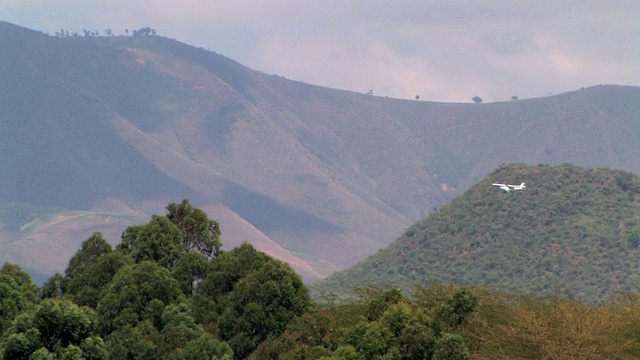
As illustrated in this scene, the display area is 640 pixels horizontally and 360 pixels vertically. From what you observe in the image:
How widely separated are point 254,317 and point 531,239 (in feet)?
301

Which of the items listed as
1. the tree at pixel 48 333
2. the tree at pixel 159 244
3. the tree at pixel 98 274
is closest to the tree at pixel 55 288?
the tree at pixel 98 274

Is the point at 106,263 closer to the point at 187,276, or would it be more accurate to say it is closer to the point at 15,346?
the point at 187,276

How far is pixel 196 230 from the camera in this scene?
63.7m

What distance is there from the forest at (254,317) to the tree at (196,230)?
5.06 feet

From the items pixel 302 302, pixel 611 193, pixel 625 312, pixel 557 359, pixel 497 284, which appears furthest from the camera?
pixel 611 193

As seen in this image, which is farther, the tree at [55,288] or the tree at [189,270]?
the tree at [55,288]

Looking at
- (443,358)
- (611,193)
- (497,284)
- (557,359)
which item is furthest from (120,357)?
(611,193)

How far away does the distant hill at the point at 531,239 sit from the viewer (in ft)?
411

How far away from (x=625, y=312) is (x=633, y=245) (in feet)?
297

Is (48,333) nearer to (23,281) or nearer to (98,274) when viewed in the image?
(98,274)

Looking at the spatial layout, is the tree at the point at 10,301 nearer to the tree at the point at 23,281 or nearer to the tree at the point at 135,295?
the tree at the point at 23,281

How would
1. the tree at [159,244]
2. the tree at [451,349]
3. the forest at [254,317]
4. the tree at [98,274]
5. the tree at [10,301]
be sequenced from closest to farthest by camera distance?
the tree at [451,349] < the forest at [254,317] < the tree at [10,301] < the tree at [98,274] < the tree at [159,244]

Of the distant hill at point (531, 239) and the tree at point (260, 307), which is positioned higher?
the distant hill at point (531, 239)

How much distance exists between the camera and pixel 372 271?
489 ft
